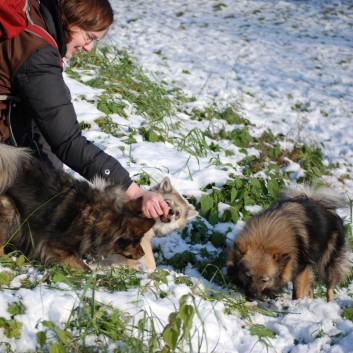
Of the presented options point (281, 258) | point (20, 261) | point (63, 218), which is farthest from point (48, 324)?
point (281, 258)

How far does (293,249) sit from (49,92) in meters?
2.34

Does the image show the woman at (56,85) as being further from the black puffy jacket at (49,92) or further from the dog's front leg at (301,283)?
the dog's front leg at (301,283)

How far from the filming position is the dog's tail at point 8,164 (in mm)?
3393

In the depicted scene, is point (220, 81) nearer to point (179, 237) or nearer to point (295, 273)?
point (179, 237)

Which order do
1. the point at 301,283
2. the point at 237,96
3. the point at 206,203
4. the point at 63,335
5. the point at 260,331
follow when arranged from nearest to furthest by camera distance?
the point at 63,335 → the point at 260,331 → the point at 301,283 → the point at 206,203 → the point at 237,96

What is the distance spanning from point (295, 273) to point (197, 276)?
0.83 meters

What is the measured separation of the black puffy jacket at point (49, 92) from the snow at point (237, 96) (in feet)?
2.99

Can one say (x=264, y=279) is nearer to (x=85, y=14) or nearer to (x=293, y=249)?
(x=293, y=249)

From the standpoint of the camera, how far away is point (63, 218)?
3.56 m

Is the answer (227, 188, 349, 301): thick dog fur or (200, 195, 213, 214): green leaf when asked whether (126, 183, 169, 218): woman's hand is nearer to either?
(227, 188, 349, 301): thick dog fur

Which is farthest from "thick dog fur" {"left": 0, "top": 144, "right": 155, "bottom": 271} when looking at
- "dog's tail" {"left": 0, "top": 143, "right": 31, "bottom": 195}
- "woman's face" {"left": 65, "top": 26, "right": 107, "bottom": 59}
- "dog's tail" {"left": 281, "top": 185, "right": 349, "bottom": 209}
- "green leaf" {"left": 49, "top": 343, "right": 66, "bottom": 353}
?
"dog's tail" {"left": 281, "top": 185, "right": 349, "bottom": 209}

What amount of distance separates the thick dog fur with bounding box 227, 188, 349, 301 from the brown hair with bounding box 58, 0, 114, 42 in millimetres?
2040

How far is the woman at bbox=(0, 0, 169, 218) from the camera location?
3328mm

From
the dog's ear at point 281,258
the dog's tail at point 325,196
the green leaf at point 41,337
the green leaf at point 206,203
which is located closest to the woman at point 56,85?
the dog's ear at point 281,258
